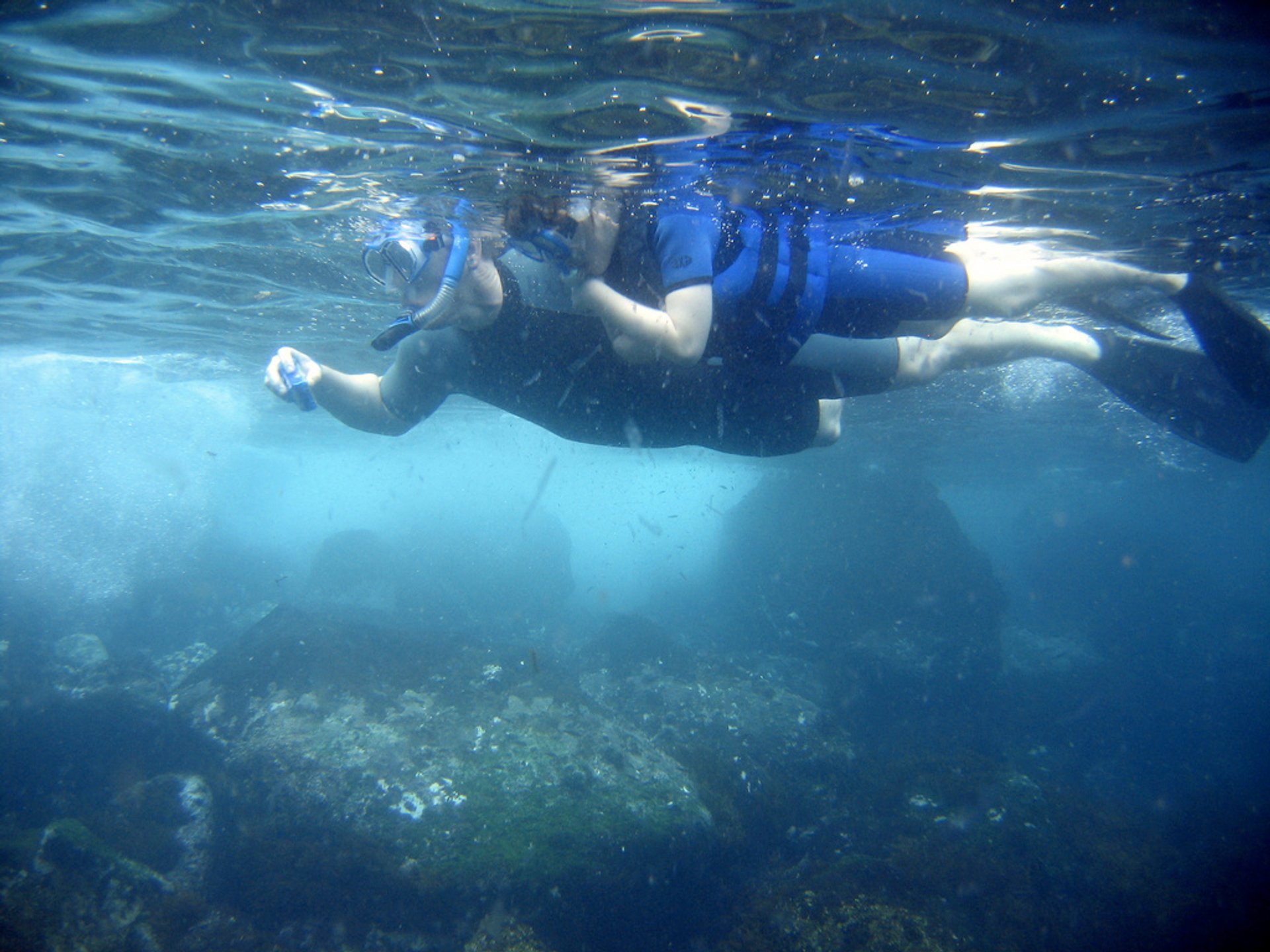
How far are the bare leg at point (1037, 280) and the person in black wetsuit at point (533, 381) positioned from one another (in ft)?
4.69

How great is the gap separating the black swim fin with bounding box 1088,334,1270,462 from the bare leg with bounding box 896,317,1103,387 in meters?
0.47

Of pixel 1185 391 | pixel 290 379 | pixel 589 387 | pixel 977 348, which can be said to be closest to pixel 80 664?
Answer: pixel 290 379

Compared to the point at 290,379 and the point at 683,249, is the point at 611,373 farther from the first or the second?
the point at 290,379

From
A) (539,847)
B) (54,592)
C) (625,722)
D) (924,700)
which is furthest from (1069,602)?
(54,592)

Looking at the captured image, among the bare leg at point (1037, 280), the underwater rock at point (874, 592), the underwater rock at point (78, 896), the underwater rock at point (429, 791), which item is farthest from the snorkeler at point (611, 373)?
the underwater rock at point (874, 592)

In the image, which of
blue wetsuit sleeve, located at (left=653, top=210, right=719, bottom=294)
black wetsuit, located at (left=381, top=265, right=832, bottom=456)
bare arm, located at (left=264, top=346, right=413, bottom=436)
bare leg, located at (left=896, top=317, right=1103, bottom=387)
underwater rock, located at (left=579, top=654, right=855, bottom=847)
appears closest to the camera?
blue wetsuit sleeve, located at (left=653, top=210, right=719, bottom=294)

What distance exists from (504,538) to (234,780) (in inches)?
899

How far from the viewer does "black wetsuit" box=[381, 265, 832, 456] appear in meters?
3.70

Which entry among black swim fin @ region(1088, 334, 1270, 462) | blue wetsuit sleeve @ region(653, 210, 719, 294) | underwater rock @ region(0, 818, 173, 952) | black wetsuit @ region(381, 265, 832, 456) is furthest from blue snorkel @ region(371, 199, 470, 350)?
underwater rock @ region(0, 818, 173, 952)

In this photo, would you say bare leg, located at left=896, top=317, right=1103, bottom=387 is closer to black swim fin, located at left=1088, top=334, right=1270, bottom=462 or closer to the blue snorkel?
black swim fin, located at left=1088, top=334, right=1270, bottom=462

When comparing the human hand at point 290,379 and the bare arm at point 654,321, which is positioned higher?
the bare arm at point 654,321

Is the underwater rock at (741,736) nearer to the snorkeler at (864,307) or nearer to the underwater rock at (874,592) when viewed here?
the underwater rock at (874,592)

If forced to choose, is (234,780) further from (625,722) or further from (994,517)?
(994,517)

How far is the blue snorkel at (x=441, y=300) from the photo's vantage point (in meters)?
3.22
